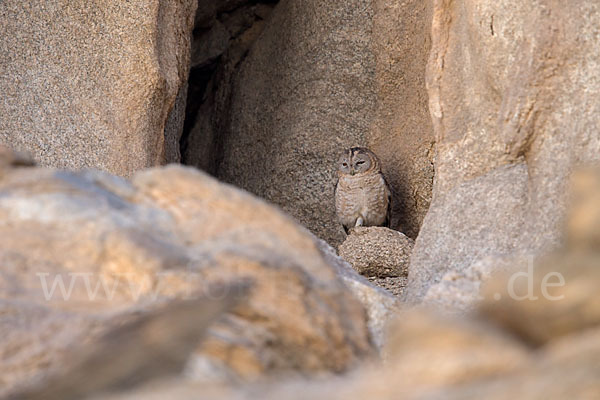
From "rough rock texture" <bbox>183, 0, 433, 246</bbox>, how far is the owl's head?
16.0 inches

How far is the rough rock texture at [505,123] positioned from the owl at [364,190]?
184 centimetres

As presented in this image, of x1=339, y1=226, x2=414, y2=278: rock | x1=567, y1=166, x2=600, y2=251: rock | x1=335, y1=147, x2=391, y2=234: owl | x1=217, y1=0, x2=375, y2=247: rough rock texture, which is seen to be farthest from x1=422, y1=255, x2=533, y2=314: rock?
x1=217, y1=0, x2=375, y2=247: rough rock texture

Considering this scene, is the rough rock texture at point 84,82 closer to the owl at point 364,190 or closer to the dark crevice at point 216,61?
the owl at point 364,190

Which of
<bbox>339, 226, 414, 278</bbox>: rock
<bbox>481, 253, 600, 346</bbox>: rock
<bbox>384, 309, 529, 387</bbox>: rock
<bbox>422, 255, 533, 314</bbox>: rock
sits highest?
<bbox>481, 253, 600, 346</bbox>: rock

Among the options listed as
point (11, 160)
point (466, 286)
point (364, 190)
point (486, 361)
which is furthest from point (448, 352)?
point (364, 190)

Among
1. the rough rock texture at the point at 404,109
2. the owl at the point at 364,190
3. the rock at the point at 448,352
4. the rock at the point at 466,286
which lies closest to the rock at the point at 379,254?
the owl at the point at 364,190

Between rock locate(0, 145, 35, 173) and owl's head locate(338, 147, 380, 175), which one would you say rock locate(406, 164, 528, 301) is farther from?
owl's head locate(338, 147, 380, 175)

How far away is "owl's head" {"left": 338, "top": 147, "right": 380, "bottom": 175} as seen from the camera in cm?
635

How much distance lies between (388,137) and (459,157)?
2.75 meters

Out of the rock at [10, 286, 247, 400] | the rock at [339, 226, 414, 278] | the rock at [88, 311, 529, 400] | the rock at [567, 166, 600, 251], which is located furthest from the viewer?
the rock at [339, 226, 414, 278]

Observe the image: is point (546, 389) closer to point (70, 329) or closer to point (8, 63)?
point (70, 329)

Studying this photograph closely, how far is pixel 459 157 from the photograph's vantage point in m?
4.20

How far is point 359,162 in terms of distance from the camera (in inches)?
251

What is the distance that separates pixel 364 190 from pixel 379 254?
0.83 meters
